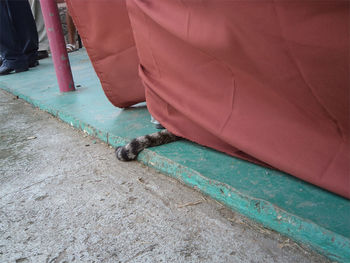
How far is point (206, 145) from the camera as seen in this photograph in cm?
150

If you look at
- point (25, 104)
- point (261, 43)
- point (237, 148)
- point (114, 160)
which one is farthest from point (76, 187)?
point (25, 104)

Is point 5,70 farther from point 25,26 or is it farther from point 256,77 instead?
point 256,77

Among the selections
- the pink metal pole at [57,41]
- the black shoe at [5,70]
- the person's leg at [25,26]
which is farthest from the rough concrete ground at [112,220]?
the person's leg at [25,26]

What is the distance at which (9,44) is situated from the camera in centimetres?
430

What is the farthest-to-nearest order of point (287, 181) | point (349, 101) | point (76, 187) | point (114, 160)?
point (114, 160)
point (76, 187)
point (287, 181)
point (349, 101)

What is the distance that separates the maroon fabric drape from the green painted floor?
5 cm

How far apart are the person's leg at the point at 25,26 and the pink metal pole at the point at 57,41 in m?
1.94

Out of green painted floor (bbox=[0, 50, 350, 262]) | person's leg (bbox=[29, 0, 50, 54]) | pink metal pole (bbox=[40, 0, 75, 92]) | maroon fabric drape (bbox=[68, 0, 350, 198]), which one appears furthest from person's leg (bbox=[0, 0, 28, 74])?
maroon fabric drape (bbox=[68, 0, 350, 198])

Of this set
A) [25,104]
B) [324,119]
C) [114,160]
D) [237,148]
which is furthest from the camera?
[25,104]

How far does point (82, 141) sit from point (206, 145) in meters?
0.83

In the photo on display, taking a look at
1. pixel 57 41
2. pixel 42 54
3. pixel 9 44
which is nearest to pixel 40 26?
pixel 42 54

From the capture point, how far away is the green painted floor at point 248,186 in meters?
0.97

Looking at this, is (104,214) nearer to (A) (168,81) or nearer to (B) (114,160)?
(B) (114,160)

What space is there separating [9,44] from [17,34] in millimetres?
253
